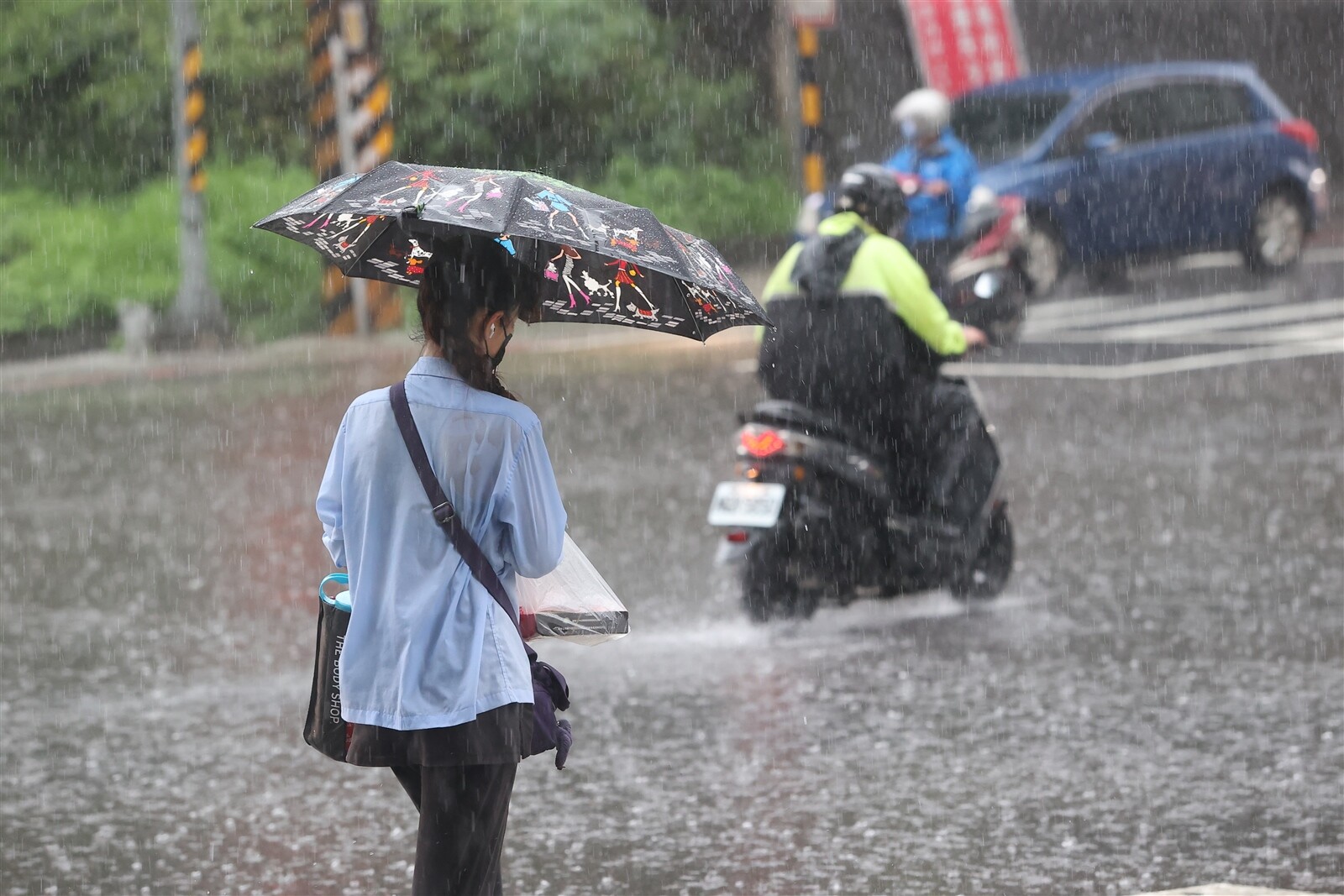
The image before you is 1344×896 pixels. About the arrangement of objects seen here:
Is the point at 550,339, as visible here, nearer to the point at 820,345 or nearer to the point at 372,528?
the point at 820,345

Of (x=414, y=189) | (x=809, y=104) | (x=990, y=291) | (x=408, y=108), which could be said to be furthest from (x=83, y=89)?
(x=414, y=189)

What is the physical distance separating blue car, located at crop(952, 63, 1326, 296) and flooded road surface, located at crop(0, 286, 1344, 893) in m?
6.00

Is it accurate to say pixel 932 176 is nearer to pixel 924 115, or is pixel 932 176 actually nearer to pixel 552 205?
pixel 924 115

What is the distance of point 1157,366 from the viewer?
570 inches

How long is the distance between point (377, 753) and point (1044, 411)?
30.8 feet

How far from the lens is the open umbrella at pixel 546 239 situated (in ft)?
13.0

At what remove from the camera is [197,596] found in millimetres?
8859

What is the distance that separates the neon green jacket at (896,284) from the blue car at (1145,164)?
32.9 ft

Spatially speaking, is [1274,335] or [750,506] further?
[1274,335]

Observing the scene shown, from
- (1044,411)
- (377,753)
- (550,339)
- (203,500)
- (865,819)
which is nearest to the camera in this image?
(377,753)

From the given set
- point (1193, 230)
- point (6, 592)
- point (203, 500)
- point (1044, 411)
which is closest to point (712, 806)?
point (6, 592)

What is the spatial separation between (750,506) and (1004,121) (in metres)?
11.6

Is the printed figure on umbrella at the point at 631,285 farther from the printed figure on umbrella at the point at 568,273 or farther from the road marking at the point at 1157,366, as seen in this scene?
the road marking at the point at 1157,366

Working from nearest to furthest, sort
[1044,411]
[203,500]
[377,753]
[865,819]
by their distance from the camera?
[377,753] → [865,819] → [203,500] → [1044,411]
